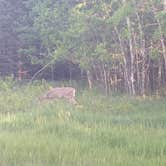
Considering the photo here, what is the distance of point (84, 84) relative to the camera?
22438 millimetres

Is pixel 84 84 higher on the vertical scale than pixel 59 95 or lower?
higher

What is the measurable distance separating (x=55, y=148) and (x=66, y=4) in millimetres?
14150

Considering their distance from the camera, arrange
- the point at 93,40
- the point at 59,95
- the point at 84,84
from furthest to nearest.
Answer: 1. the point at 84,84
2. the point at 93,40
3. the point at 59,95

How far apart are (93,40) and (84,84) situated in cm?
378

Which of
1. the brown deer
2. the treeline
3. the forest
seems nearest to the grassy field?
the forest

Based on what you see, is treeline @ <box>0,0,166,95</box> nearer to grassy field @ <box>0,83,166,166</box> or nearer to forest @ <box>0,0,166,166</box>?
forest @ <box>0,0,166,166</box>

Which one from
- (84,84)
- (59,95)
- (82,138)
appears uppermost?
(84,84)

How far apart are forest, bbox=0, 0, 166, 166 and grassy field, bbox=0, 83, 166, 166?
14 millimetres

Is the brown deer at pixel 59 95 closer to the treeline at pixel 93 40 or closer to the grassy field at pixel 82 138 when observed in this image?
the treeline at pixel 93 40

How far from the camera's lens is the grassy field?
6.41 meters

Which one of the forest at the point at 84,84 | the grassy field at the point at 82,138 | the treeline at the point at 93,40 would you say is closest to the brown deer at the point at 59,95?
the forest at the point at 84,84

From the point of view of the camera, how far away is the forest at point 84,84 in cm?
704

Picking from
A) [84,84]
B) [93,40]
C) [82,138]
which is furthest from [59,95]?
[82,138]

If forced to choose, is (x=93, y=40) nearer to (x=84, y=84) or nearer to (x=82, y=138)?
(x=84, y=84)
